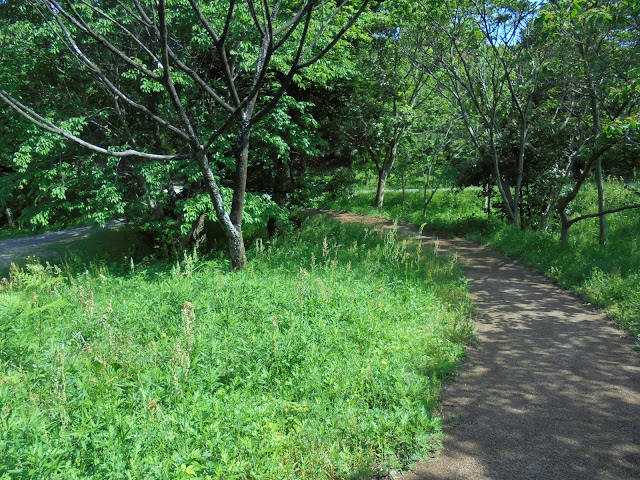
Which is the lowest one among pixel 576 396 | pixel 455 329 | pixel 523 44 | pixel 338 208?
pixel 576 396

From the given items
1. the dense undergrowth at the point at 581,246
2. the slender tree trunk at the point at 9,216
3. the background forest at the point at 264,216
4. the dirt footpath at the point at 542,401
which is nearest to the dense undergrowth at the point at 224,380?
the background forest at the point at 264,216

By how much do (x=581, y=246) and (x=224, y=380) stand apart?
8.76 meters

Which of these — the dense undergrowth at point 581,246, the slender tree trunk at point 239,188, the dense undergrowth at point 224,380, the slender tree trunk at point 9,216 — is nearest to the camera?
the dense undergrowth at point 224,380

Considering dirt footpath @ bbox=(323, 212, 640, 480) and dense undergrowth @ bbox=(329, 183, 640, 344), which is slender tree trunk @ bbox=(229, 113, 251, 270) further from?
dense undergrowth @ bbox=(329, 183, 640, 344)

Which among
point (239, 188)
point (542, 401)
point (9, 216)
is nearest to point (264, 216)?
point (239, 188)

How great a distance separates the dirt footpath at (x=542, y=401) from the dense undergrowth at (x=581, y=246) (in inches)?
19.7

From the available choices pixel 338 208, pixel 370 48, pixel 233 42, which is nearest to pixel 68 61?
pixel 233 42

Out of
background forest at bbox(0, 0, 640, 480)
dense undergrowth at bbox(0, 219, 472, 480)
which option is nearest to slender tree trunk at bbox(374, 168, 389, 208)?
background forest at bbox(0, 0, 640, 480)

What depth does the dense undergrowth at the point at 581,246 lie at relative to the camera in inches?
273

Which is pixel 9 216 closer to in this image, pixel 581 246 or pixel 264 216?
pixel 264 216

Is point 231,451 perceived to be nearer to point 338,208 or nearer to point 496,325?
point 496,325

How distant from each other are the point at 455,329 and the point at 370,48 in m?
12.7

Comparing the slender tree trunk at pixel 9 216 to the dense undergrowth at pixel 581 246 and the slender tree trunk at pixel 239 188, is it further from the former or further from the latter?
the slender tree trunk at pixel 239 188

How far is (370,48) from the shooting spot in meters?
15.5
